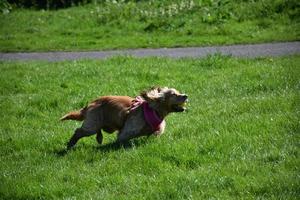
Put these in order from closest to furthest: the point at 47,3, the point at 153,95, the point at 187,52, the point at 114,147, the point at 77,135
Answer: the point at 114,147 → the point at 153,95 → the point at 77,135 → the point at 187,52 → the point at 47,3

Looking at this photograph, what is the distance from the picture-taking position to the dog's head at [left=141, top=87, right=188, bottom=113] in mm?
9523

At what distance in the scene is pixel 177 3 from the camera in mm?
25844

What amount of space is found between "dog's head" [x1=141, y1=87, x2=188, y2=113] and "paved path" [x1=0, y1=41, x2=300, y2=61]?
7.58 meters

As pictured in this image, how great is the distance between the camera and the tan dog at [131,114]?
9602mm

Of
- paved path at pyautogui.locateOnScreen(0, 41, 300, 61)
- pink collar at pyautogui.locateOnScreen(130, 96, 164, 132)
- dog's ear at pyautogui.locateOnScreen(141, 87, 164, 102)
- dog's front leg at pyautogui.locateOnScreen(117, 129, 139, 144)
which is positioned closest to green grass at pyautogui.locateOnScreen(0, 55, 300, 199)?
dog's front leg at pyautogui.locateOnScreen(117, 129, 139, 144)

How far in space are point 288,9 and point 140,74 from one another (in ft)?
31.9

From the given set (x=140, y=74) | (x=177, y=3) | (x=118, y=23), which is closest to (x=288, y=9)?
(x=177, y=3)

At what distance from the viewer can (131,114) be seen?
974cm

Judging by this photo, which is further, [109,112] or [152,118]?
[109,112]

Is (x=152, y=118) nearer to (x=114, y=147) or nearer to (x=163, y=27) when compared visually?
(x=114, y=147)

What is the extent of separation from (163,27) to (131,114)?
1407 centimetres

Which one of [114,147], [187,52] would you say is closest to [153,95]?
[114,147]

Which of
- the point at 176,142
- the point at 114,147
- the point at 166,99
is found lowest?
the point at 114,147

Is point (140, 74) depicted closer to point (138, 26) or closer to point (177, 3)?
point (138, 26)
